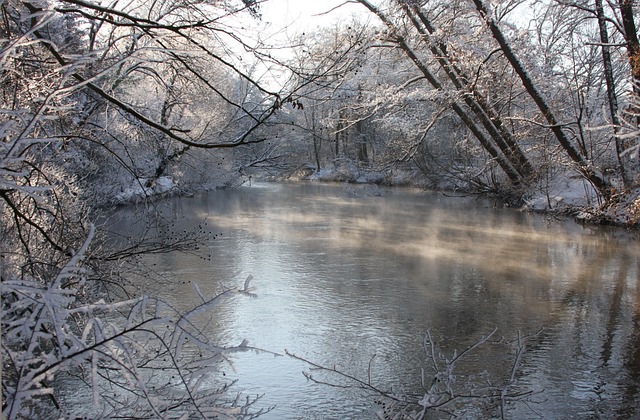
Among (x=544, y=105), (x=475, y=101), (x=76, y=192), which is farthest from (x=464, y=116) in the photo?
(x=76, y=192)

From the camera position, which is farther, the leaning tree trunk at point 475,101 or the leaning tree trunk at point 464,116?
the leaning tree trunk at point 464,116

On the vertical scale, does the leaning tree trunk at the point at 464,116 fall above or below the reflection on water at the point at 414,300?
above

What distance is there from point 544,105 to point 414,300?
748 centimetres

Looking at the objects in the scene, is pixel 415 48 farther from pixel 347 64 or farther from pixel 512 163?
pixel 347 64

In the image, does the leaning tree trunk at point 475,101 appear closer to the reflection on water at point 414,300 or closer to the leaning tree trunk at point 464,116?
the leaning tree trunk at point 464,116

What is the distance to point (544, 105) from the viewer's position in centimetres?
1297

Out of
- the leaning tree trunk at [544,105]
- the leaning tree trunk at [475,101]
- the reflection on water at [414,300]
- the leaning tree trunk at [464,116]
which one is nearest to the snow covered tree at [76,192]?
the reflection on water at [414,300]

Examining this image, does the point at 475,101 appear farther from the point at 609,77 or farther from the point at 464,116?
the point at 609,77

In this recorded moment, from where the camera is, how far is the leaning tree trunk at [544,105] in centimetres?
1225

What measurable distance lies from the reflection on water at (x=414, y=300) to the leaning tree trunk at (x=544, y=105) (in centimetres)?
111

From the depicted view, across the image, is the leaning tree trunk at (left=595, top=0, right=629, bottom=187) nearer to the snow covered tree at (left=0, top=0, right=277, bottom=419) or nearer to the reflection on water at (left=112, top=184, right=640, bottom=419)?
the reflection on water at (left=112, top=184, right=640, bottom=419)

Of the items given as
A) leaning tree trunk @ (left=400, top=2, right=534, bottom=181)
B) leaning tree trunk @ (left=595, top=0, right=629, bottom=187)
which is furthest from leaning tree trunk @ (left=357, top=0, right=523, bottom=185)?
leaning tree trunk @ (left=595, top=0, right=629, bottom=187)

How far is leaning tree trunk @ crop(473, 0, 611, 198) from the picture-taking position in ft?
40.2

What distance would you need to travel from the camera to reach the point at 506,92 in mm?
Result: 15273
